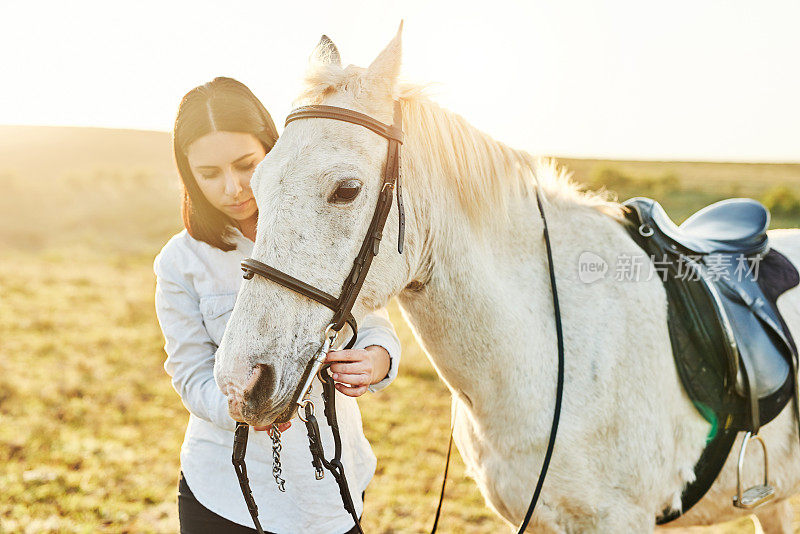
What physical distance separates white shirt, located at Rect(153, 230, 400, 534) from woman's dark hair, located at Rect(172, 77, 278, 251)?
0.09 meters

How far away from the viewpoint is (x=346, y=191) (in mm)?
1412

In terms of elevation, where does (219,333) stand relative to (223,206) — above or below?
below

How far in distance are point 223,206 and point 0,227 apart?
80.8 ft

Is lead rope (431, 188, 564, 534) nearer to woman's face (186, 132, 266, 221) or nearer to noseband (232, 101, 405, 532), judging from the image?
noseband (232, 101, 405, 532)

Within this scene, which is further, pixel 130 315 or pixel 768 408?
pixel 130 315

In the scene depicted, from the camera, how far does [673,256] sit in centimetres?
208

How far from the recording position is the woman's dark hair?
1.71 metres

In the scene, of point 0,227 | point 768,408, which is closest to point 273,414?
point 768,408

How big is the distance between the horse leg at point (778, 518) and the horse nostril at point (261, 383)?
9.83 ft

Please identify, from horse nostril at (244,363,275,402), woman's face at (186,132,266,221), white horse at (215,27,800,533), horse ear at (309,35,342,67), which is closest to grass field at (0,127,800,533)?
woman's face at (186,132,266,221)

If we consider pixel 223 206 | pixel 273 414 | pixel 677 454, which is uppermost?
pixel 223 206

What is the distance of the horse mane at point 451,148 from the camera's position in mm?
1538

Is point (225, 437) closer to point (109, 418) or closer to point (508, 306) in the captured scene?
point (508, 306)

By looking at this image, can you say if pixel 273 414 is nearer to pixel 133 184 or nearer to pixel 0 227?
pixel 0 227
